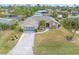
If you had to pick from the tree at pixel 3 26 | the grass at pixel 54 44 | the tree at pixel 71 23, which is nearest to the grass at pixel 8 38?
the tree at pixel 3 26

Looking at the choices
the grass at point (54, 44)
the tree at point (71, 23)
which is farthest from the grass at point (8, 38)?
the tree at point (71, 23)

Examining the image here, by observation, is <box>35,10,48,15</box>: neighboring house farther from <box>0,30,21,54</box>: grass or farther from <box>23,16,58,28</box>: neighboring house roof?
<box>0,30,21,54</box>: grass

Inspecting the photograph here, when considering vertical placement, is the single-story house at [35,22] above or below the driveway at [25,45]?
above

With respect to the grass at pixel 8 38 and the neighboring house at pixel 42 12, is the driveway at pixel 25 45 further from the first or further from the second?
the neighboring house at pixel 42 12

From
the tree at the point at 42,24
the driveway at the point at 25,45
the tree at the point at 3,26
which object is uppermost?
the tree at the point at 42,24

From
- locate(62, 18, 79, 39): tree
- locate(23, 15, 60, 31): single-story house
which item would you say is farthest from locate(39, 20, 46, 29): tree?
locate(62, 18, 79, 39): tree

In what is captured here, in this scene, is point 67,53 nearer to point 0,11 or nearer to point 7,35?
point 7,35
